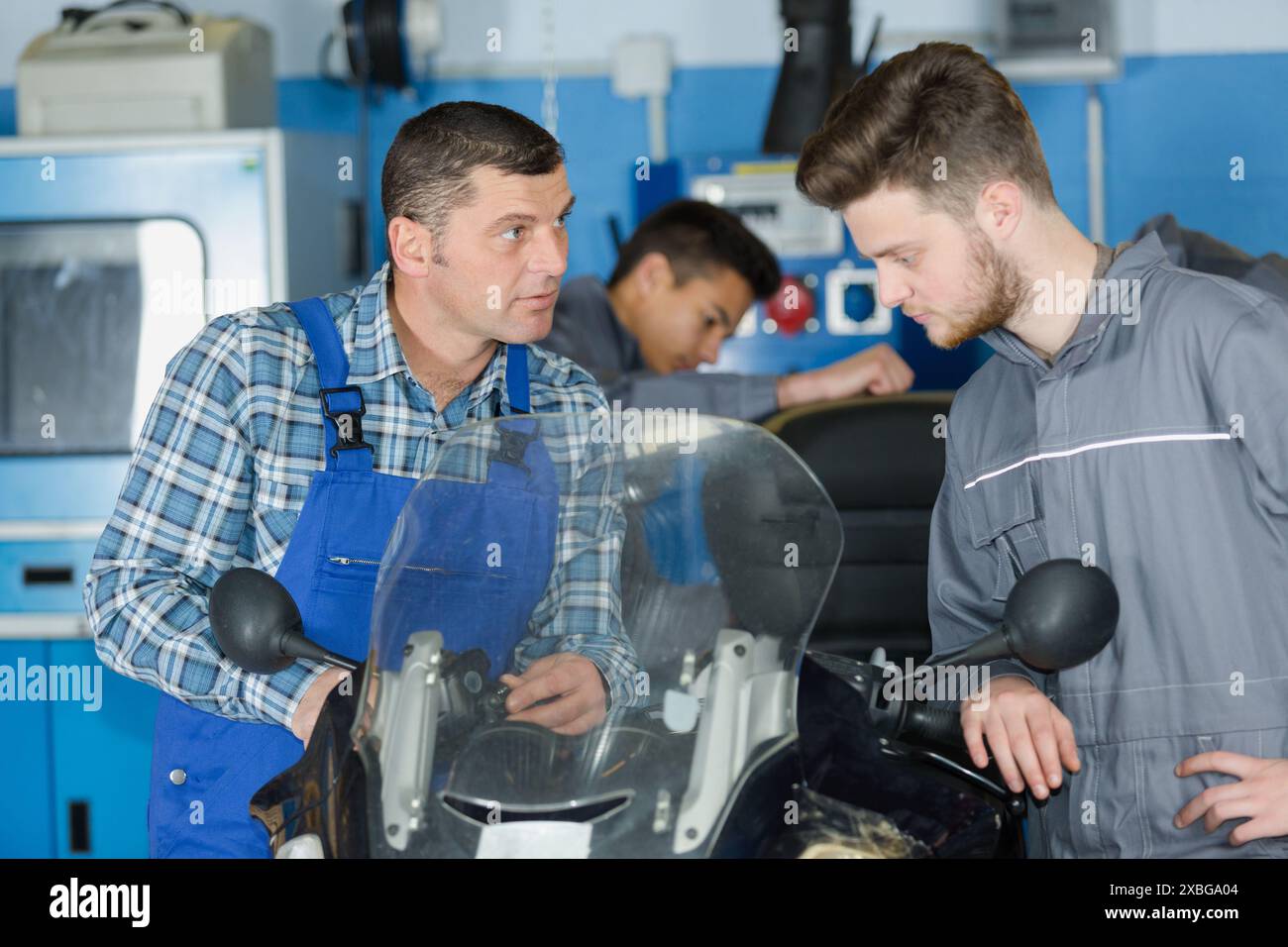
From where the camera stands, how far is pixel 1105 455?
143cm

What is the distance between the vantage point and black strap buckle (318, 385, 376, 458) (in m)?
1.60

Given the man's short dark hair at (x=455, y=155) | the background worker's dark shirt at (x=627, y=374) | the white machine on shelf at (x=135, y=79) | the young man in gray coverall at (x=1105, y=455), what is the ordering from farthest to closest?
the white machine on shelf at (x=135, y=79) → the background worker's dark shirt at (x=627, y=374) → the man's short dark hair at (x=455, y=155) → the young man in gray coverall at (x=1105, y=455)

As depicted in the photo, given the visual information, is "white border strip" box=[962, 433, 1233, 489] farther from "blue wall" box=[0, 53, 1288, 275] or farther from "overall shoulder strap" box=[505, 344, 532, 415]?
"blue wall" box=[0, 53, 1288, 275]

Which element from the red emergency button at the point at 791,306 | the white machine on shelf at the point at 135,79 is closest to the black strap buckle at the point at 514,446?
the white machine on shelf at the point at 135,79

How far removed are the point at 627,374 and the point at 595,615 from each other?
1550mm

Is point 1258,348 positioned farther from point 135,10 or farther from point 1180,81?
point 135,10

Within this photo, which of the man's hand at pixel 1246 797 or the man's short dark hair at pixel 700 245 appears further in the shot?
the man's short dark hair at pixel 700 245

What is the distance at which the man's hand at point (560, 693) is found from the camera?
113cm

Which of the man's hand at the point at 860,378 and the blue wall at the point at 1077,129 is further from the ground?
the blue wall at the point at 1077,129

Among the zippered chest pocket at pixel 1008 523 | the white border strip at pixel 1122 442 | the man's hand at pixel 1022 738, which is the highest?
the white border strip at pixel 1122 442

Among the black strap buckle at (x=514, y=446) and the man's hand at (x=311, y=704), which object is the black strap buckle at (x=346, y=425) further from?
the black strap buckle at (x=514, y=446)

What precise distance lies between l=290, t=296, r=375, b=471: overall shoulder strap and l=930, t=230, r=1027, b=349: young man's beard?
0.66 meters

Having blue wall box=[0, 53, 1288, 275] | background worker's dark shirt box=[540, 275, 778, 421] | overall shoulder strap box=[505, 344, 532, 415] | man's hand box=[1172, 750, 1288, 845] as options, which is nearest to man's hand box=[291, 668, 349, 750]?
overall shoulder strap box=[505, 344, 532, 415]

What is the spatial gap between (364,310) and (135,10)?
220 cm
